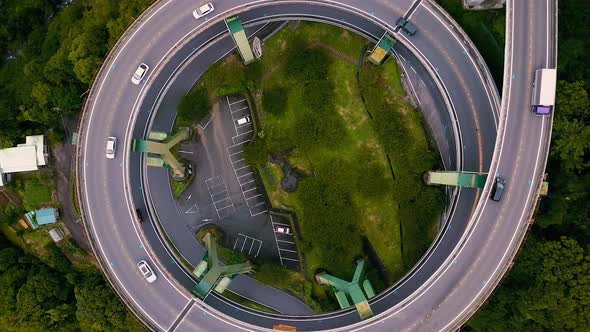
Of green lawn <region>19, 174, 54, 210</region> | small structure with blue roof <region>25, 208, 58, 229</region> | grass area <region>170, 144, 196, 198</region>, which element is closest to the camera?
green lawn <region>19, 174, 54, 210</region>

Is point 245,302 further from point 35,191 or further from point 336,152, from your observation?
point 35,191

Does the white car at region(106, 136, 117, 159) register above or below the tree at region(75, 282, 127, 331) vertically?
Answer: above

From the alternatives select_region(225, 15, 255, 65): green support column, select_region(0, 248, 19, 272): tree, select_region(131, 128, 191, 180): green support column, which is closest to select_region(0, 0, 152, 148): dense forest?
select_region(131, 128, 191, 180): green support column

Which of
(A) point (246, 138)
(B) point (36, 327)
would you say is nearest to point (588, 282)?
(A) point (246, 138)

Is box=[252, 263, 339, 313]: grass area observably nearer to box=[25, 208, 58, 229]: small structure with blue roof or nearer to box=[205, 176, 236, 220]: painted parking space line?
box=[205, 176, 236, 220]: painted parking space line

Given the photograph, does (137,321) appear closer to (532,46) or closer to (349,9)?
(349,9)
